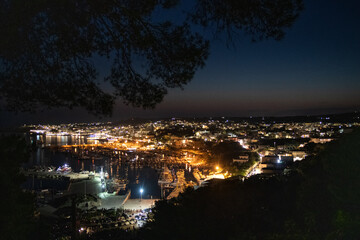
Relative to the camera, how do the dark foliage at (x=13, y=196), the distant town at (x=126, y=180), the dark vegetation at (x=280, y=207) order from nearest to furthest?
the dark foliage at (x=13, y=196) < the dark vegetation at (x=280, y=207) < the distant town at (x=126, y=180)

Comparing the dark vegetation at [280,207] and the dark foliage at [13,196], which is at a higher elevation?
the dark foliage at [13,196]

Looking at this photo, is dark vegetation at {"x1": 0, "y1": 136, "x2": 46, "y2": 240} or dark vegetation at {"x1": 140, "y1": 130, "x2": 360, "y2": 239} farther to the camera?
dark vegetation at {"x1": 140, "y1": 130, "x2": 360, "y2": 239}

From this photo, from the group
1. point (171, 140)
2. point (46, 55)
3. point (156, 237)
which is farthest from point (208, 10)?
point (171, 140)

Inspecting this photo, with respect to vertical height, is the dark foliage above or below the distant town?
above

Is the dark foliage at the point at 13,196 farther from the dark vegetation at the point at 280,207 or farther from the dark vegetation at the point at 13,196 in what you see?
the dark vegetation at the point at 280,207

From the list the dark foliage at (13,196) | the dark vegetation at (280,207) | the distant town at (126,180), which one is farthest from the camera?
the distant town at (126,180)

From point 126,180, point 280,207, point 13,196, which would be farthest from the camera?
point 126,180

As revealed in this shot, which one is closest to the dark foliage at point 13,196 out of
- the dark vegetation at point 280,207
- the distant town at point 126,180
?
the distant town at point 126,180

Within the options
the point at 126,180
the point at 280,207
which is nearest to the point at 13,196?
the point at 280,207

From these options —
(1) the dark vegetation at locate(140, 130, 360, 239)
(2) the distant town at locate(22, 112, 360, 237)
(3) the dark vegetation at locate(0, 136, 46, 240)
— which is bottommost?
(2) the distant town at locate(22, 112, 360, 237)

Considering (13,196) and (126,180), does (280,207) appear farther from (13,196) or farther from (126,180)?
(126,180)

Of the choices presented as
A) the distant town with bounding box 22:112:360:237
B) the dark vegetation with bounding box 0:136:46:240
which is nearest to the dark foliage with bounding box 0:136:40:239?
the dark vegetation with bounding box 0:136:46:240

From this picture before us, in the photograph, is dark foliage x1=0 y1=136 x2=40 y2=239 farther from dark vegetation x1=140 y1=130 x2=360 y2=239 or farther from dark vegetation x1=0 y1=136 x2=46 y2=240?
dark vegetation x1=140 y1=130 x2=360 y2=239
